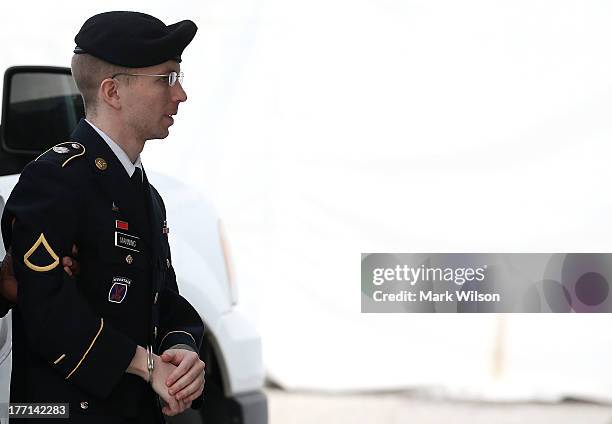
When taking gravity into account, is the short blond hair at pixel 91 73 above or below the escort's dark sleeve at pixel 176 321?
above

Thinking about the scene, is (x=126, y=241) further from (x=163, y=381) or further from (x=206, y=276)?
(x=206, y=276)

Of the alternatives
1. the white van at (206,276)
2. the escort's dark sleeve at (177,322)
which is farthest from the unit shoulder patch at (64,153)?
the white van at (206,276)

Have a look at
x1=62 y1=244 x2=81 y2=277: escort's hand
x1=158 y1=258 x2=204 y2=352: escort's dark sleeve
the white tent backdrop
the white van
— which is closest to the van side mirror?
the white van

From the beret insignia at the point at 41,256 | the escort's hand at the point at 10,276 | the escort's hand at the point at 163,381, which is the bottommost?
the escort's hand at the point at 163,381

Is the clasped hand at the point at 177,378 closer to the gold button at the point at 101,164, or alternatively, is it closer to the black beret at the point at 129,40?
the gold button at the point at 101,164

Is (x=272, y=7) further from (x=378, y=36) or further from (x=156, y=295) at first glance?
(x=156, y=295)

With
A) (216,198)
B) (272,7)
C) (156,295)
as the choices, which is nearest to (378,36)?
(272,7)

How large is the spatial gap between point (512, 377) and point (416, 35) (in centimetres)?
132

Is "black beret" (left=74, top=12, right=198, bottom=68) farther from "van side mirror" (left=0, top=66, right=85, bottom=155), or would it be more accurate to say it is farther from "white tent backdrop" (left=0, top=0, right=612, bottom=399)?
"white tent backdrop" (left=0, top=0, right=612, bottom=399)

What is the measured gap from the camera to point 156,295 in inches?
68.2

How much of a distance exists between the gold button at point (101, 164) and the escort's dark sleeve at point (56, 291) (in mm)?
63

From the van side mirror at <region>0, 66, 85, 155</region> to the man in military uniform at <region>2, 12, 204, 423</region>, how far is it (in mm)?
1000

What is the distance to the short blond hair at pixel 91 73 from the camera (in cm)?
172

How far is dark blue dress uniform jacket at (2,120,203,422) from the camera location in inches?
61.5
